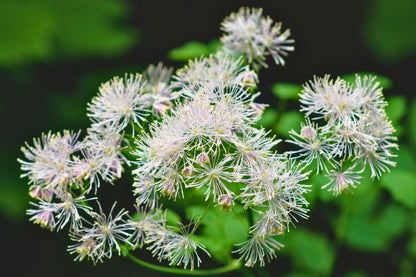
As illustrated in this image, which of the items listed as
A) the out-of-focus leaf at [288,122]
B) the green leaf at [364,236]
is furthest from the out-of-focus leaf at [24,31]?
the green leaf at [364,236]

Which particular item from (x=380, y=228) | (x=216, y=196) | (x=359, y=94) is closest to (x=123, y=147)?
(x=216, y=196)

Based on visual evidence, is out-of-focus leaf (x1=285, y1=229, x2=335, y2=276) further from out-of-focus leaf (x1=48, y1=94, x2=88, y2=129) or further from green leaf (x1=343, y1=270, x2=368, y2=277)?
out-of-focus leaf (x1=48, y1=94, x2=88, y2=129)

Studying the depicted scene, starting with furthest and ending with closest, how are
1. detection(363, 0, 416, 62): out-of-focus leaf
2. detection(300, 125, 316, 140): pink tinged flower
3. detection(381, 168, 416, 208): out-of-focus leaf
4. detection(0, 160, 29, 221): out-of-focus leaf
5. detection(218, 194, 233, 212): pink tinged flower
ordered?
detection(363, 0, 416, 62): out-of-focus leaf < detection(0, 160, 29, 221): out-of-focus leaf < detection(381, 168, 416, 208): out-of-focus leaf < detection(300, 125, 316, 140): pink tinged flower < detection(218, 194, 233, 212): pink tinged flower

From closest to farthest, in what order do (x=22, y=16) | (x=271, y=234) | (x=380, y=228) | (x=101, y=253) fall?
(x=271, y=234), (x=101, y=253), (x=380, y=228), (x=22, y=16)

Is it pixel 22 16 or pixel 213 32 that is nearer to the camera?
pixel 22 16

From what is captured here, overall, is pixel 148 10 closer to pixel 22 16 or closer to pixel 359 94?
pixel 22 16

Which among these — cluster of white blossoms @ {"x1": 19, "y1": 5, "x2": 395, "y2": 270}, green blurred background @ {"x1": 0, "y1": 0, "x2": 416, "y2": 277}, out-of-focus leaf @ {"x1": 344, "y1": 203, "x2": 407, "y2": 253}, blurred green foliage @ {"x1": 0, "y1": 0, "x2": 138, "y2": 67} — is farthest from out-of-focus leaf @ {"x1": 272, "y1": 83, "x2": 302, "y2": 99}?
blurred green foliage @ {"x1": 0, "y1": 0, "x2": 138, "y2": 67}
